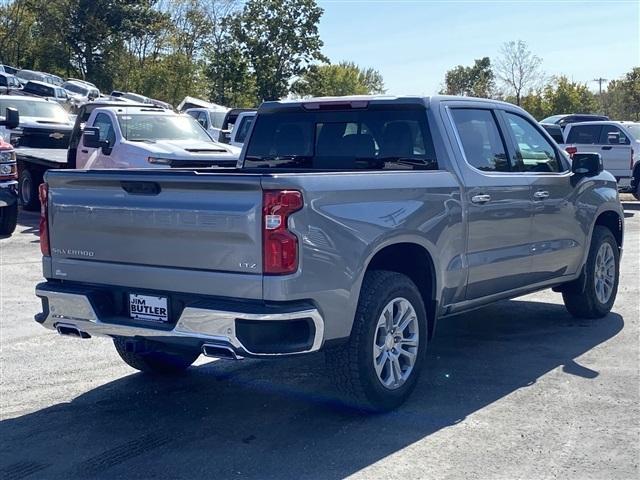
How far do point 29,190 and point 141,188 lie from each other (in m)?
12.8

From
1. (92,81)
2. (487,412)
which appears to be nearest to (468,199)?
(487,412)

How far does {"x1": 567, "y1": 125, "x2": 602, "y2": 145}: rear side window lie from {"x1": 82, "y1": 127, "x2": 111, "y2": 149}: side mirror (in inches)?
491

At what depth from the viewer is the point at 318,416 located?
5.86m

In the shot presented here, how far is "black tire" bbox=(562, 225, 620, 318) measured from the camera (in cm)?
841

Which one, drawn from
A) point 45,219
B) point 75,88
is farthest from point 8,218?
point 75,88

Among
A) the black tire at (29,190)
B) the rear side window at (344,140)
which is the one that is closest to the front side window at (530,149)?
the rear side window at (344,140)

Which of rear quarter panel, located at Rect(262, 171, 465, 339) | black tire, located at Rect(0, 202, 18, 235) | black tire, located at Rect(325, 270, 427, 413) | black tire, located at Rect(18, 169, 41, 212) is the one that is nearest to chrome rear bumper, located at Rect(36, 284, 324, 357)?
rear quarter panel, located at Rect(262, 171, 465, 339)

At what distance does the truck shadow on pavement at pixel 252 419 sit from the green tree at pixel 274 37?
131 ft

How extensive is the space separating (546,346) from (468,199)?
6.04 feet

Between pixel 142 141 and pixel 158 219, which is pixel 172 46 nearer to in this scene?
pixel 142 141

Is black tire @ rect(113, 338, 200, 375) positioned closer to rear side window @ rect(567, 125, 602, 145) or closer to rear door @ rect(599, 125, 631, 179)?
rear door @ rect(599, 125, 631, 179)

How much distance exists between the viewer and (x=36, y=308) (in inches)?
359

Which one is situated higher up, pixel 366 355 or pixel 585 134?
pixel 585 134

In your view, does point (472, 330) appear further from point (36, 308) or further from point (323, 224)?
point (36, 308)
